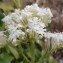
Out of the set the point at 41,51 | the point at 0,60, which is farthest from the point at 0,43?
the point at 41,51

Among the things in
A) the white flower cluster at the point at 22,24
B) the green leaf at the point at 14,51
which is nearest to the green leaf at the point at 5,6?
the green leaf at the point at 14,51

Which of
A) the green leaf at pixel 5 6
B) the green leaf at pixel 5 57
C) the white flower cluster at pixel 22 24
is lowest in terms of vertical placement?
the green leaf at pixel 5 57

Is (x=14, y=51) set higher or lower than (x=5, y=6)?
lower

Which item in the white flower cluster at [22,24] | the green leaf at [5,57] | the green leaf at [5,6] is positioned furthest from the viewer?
the green leaf at [5,6]

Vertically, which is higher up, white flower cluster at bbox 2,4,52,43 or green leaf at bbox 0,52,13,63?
white flower cluster at bbox 2,4,52,43

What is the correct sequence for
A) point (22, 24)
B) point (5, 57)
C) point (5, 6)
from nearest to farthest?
point (22, 24), point (5, 57), point (5, 6)

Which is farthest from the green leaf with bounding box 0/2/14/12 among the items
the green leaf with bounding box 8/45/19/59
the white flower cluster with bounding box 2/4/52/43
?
the white flower cluster with bounding box 2/4/52/43

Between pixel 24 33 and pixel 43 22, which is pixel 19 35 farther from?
pixel 43 22

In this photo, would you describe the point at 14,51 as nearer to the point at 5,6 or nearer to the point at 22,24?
the point at 5,6

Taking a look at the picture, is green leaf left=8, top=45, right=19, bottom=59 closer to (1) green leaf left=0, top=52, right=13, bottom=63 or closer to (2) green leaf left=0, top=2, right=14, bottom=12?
(1) green leaf left=0, top=52, right=13, bottom=63

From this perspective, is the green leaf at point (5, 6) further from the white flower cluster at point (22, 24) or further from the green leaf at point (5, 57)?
the white flower cluster at point (22, 24)

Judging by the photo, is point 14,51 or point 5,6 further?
point 5,6

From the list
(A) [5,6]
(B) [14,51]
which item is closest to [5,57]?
(B) [14,51]
